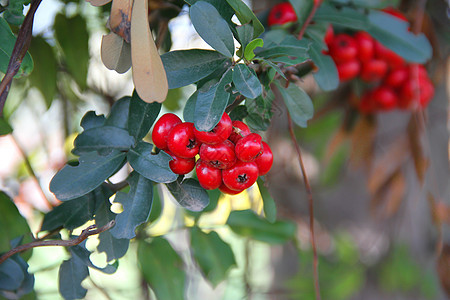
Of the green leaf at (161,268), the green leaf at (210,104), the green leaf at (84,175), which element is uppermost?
the green leaf at (210,104)

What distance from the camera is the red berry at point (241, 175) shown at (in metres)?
0.47

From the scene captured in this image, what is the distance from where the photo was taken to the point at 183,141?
0.46m

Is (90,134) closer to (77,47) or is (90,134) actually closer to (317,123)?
(77,47)

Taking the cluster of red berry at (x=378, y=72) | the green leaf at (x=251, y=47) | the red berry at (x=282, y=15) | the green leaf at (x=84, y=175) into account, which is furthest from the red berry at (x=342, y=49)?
the green leaf at (x=84, y=175)

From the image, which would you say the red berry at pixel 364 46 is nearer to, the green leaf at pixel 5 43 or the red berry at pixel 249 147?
the red berry at pixel 249 147

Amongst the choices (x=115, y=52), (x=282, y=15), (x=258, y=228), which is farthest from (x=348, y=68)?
(x=115, y=52)

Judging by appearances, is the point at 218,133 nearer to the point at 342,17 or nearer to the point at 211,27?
the point at 211,27

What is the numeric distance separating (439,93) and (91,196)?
1.21m

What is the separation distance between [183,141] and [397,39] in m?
0.60

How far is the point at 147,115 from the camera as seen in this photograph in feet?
1.65

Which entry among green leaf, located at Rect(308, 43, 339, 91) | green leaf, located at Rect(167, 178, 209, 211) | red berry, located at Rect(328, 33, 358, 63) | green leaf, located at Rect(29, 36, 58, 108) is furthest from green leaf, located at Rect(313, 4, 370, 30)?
green leaf, located at Rect(29, 36, 58, 108)

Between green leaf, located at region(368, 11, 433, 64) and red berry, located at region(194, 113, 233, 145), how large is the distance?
0.54 meters

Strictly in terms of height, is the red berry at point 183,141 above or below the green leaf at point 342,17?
above

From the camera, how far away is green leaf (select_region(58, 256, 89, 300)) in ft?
1.88
